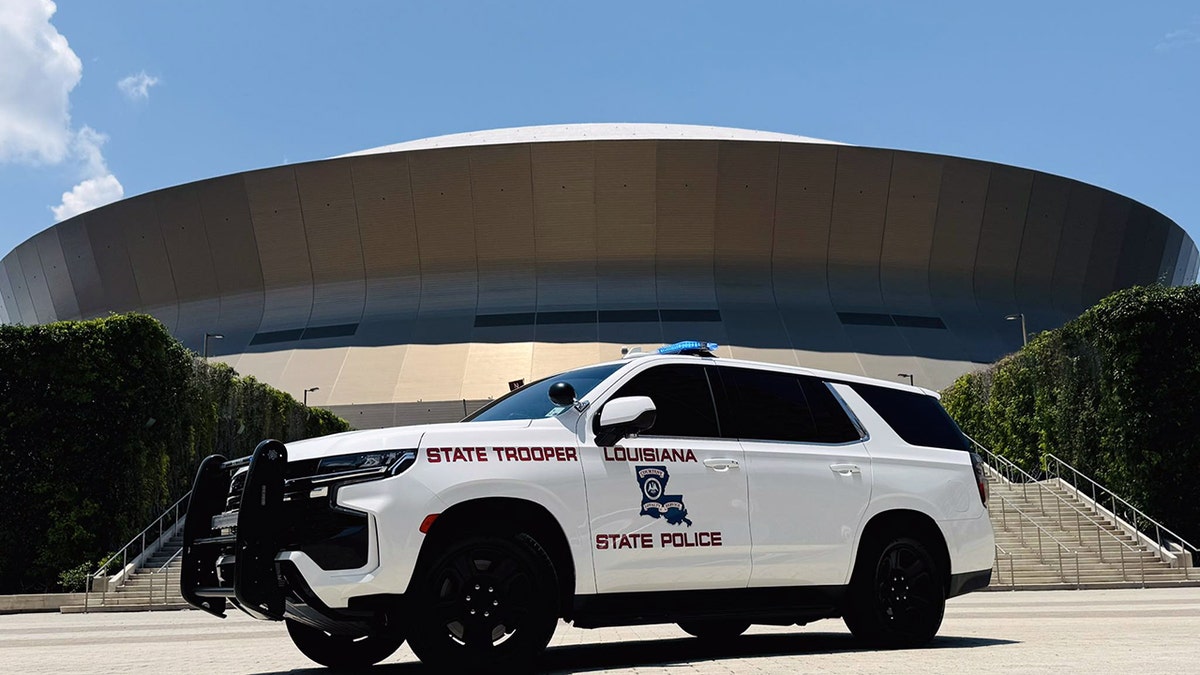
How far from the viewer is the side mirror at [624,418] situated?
6625 mm

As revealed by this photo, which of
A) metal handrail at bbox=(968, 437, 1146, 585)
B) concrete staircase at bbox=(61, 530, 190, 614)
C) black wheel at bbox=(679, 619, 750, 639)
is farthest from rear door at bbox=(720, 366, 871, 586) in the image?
metal handrail at bbox=(968, 437, 1146, 585)

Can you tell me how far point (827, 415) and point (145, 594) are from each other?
16.8m

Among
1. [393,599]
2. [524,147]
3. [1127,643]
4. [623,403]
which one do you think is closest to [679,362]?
[623,403]

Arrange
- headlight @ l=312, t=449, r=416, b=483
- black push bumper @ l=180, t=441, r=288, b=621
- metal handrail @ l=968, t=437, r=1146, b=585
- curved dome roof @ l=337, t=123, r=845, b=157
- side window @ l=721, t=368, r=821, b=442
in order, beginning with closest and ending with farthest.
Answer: black push bumper @ l=180, t=441, r=288, b=621 → headlight @ l=312, t=449, r=416, b=483 → side window @ l=721, t=368, r=821, b=442 → metal handrail @ l=968, t=437, r=1146, b=585 → curved dome roof @ l=337, t=123, r=845, b=157

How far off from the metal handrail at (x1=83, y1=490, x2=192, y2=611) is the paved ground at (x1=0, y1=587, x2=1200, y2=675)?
7.61 metres

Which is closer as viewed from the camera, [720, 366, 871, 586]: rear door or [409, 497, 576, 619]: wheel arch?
[409, 497, 576, 619]: wheel arch

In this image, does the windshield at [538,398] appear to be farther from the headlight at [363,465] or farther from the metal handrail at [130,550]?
the metal handrail at [130,550]

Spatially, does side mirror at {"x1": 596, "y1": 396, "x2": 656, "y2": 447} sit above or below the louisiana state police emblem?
above

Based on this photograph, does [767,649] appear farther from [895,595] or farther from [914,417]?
[914,417]

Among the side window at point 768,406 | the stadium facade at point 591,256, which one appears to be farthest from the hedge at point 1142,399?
the stadium facade at point 591,256

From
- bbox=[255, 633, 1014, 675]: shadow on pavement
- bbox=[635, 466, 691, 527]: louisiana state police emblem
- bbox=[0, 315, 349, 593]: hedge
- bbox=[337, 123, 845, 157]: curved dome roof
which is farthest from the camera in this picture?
bbox=[337, 123, 845, 157]: curved dome roof

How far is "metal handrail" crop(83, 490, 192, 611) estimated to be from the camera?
2077 cm

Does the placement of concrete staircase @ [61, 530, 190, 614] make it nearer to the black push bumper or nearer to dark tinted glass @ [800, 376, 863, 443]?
the black push bumper

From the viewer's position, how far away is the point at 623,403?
6.69 meters
